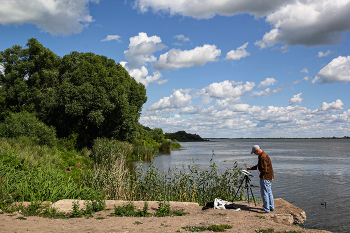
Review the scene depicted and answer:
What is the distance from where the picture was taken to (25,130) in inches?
759

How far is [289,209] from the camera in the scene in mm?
7859

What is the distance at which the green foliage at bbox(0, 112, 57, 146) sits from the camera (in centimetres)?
1840

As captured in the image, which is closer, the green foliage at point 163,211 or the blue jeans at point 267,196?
the green foliage at point 163,211

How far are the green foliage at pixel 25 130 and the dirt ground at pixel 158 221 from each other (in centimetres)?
1351

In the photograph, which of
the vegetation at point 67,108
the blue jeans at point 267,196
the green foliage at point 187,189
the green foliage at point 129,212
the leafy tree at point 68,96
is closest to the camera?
the green foliage at point 129,212

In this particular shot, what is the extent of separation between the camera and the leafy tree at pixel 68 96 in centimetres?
2483

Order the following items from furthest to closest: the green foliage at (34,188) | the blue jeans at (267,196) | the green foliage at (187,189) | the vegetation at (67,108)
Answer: the vegetation at (67,108)
the green foliage at (187,189)
the green foliage at (34,188)
the blue jeans at (267,196)

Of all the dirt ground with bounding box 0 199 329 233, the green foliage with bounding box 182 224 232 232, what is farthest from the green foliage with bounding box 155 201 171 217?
the green foliage with bounding box 182 224 232 232

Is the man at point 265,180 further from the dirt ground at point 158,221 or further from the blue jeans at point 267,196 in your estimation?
the dirt ground at point 158,221

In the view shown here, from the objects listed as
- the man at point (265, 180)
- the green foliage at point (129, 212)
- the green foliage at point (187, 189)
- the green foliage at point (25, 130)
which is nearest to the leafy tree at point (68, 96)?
the green foliage at point (25, 130)

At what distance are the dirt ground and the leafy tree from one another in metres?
18.2

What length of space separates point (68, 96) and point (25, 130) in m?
6.32

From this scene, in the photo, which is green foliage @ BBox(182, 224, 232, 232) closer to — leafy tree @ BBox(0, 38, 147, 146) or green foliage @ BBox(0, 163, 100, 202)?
green foliage @ BBox(0, 163, 100, 202)

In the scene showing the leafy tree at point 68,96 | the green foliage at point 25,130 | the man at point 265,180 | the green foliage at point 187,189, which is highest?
the leafy tree at point 68,96
